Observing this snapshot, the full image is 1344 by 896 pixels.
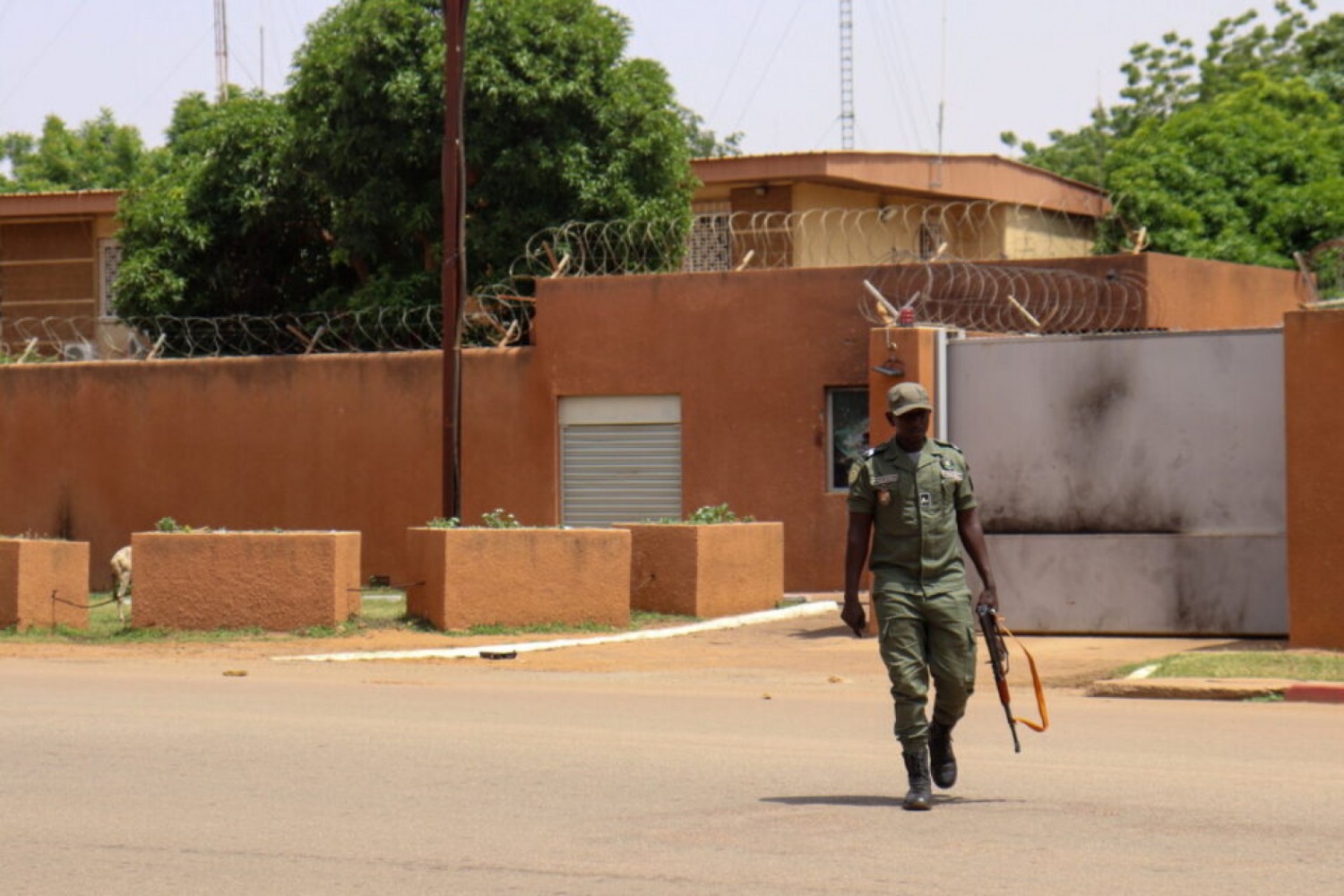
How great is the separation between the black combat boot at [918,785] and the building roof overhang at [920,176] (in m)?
19.9

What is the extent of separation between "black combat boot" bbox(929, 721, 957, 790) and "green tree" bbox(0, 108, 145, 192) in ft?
143

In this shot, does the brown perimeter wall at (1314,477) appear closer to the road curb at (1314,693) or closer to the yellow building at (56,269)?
the road curb at (1314,693)

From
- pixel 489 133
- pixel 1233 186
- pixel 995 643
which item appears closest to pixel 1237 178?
pixel 1233 186

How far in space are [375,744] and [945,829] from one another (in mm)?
3705

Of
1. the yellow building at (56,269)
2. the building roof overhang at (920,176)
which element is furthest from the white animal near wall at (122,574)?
the yellow building at (56,269)

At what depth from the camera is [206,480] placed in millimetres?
25594

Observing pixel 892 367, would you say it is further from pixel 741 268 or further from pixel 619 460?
pixel 619 460

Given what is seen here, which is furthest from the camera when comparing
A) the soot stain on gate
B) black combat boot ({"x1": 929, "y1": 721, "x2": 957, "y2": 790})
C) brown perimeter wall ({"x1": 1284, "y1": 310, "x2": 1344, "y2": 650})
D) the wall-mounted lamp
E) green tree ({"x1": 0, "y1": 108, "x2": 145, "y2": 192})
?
green tree ({"x1": 0, "y1": 108, "x2": 145, "y2": 192})

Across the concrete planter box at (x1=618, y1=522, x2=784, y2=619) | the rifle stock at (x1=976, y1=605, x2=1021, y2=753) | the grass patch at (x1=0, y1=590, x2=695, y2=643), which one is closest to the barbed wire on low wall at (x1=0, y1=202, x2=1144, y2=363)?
the concrete planter box at (x1=618, y1=522, x2=784, y2=619)

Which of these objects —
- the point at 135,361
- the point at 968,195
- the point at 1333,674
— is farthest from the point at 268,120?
the point at 1333,674

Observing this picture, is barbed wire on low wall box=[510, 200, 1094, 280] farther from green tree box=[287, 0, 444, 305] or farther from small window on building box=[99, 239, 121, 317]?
small window on building box=[99, 239, 121, 317]

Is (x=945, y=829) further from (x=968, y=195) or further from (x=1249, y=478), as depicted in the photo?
(x=968, y=195)

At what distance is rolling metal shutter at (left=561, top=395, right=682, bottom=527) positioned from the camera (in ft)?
76.5

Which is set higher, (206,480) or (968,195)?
(968,195)
